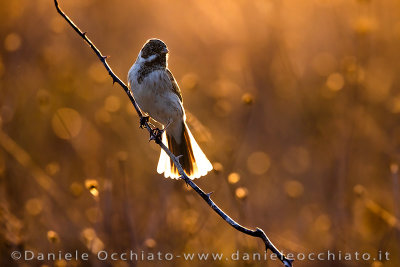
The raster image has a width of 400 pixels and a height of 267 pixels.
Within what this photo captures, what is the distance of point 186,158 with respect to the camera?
395cm

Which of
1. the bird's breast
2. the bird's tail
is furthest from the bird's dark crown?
the bird's tail

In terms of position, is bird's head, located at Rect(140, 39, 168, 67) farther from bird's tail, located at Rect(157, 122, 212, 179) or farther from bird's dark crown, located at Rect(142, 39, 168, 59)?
bird's tail, located at Rect(157, 122, 212, 179)

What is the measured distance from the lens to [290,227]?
208 inches

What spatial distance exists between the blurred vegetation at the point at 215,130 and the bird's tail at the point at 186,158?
12 cm

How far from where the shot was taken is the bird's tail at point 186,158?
3.65 m

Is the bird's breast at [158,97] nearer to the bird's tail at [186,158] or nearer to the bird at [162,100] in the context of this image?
the bird at [162,100]

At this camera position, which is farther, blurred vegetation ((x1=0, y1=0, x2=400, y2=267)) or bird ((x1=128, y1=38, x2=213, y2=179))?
blurred vegetation ((x1=0, y1=0, x2=400, y2=267))

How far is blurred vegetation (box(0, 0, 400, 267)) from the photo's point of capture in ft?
12.5

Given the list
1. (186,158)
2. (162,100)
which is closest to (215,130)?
(186,158)

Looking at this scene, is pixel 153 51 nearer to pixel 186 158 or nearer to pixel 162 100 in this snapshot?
pixel 162 100

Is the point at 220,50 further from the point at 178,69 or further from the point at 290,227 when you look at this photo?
the point at 290,227

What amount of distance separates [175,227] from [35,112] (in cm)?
304

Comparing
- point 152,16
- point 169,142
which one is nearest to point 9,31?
point 152,16

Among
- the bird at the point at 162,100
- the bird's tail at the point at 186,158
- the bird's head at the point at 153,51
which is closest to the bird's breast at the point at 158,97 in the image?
the bird at the point at 162,100
